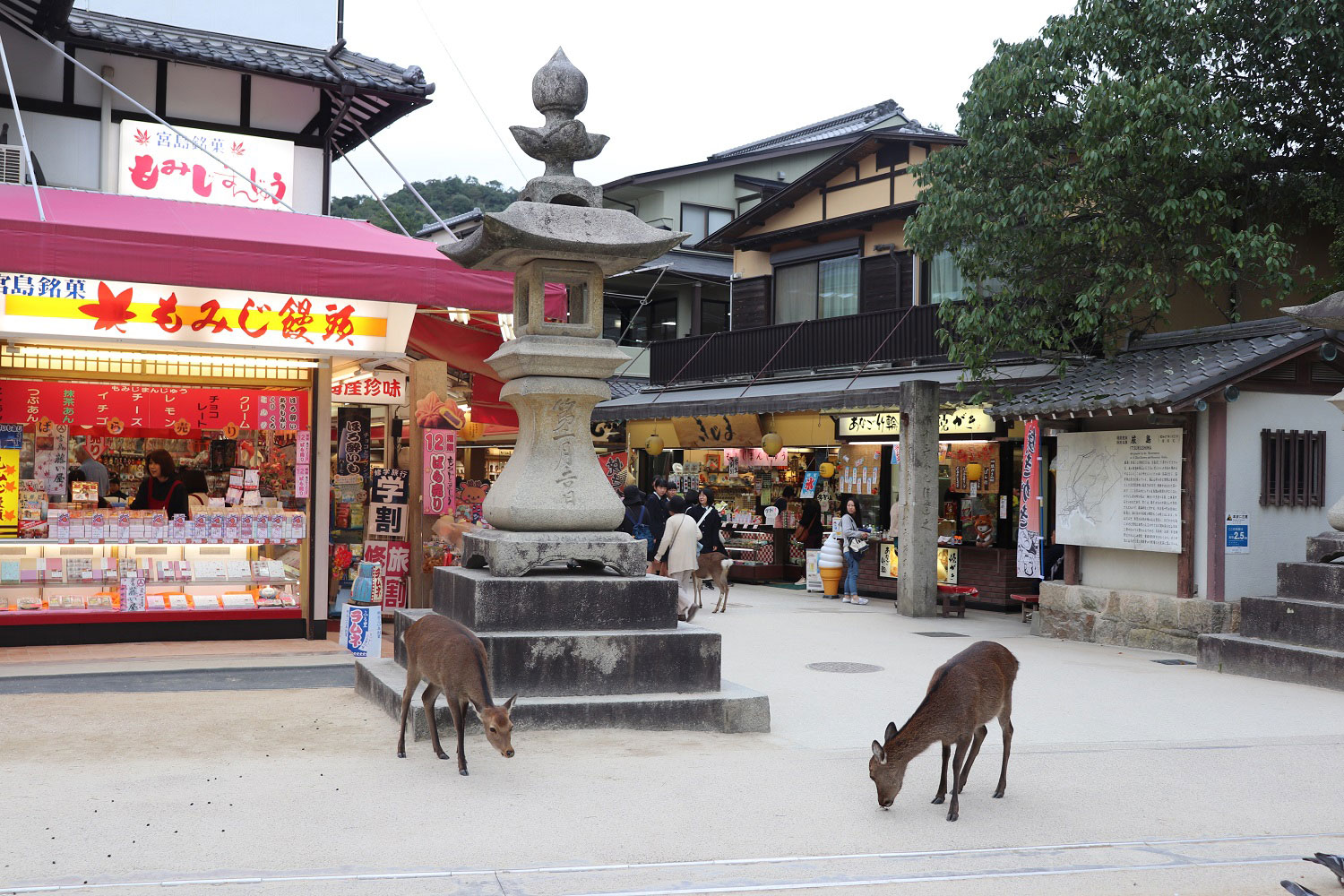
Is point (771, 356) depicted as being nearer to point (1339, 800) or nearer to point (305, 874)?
point (1339, 800)

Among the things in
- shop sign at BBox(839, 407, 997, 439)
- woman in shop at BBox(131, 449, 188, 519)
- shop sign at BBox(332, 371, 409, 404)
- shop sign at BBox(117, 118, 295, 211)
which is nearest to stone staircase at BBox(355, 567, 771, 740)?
woman in shop at BBox(131, 449, 188, 519)

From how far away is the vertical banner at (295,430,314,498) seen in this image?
41.6ft

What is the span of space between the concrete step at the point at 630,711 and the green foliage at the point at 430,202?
22394 mm

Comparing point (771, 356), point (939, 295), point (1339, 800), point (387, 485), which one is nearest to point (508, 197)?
point (771, 356)

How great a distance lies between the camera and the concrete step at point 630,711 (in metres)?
7.93

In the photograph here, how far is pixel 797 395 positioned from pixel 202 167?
415 inches

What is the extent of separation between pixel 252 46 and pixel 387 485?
5419mm

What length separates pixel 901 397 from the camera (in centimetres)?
1781

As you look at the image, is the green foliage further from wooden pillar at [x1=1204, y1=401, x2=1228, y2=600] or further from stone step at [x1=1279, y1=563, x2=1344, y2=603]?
stone step at [x1=1279, y1=563, x2=1344, y2=603]

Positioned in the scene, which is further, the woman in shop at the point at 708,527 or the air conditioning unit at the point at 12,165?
the woman in shop at the point at 708,527

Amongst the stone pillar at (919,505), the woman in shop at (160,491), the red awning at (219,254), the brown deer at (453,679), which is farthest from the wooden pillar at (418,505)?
the stone pillar at (919,505)

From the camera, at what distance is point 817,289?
79.2 feet

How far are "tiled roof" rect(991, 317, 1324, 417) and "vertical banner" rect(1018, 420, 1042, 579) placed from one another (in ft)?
2.09

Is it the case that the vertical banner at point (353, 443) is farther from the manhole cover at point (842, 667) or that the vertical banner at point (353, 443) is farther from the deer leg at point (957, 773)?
the deer leg at point (957, 773)
